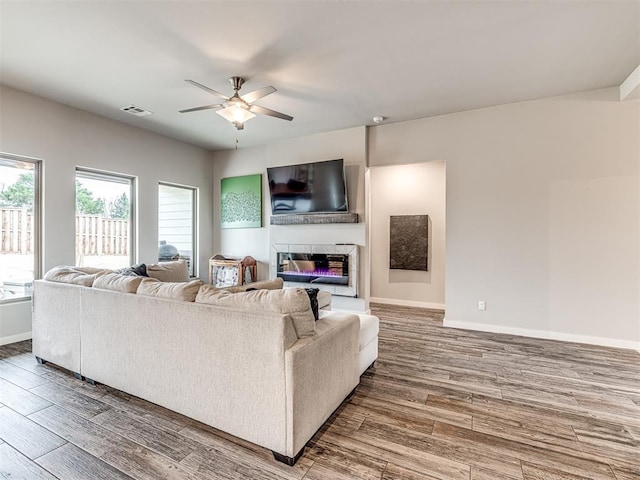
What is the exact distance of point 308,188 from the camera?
5.12 meters

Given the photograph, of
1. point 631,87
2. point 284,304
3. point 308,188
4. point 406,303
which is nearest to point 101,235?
point 308,188

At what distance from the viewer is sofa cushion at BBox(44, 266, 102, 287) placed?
273 centimetres

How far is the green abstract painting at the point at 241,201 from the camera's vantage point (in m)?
5.90

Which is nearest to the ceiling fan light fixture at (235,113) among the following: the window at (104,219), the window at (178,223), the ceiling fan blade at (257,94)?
the ceiling fan blade at (257,94)

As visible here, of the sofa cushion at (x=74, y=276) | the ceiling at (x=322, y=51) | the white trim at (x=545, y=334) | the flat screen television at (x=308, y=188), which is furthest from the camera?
the flat screen television at (x=308, y=188)

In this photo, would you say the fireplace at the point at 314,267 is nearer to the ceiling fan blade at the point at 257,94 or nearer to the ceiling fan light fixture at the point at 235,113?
the ceiling fan light fixture at the point at 235,113

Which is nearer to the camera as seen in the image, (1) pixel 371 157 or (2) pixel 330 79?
(2) pixel 330 79

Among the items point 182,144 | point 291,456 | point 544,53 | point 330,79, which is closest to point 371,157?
point 330,79

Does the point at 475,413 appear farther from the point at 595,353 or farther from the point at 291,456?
the point at 595,353

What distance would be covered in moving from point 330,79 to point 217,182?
3.78m

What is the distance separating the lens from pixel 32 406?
7.48 ft

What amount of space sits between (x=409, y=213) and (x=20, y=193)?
5795 millimetres

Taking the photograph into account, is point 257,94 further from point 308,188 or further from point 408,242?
point 408,242

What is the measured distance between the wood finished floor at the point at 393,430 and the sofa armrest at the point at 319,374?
0.15 metres
